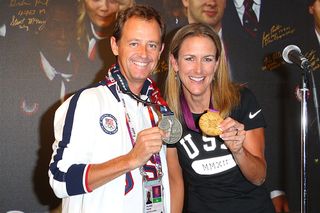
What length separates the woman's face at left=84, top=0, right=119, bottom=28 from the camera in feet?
12.3

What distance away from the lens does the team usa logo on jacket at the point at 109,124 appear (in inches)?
68.1

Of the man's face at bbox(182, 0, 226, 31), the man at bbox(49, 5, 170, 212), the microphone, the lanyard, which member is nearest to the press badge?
the man at bbox(49, 5, 170, 212)

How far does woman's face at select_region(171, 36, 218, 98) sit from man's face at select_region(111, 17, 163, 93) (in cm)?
26

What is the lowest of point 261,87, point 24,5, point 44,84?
point 261,87

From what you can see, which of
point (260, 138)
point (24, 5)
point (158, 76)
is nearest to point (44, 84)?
point (24, 5)

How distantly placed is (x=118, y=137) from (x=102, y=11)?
229cm

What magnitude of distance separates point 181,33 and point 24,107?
81.1 inches

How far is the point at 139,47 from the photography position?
6.08 ft

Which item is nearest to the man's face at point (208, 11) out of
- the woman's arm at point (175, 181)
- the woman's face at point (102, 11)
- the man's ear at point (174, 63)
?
the woman's face at point (102, 11)

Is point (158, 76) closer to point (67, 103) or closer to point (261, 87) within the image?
point (261, 87)

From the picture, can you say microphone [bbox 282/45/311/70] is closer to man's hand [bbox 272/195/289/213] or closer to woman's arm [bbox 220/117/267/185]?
woman's arm [bbox 220/117/267/185]

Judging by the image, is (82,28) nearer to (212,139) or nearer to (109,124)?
(212,139)

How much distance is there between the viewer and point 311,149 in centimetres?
405

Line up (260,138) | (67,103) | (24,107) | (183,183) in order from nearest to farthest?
(67,103), (260,138), (183,183), (24,107)
